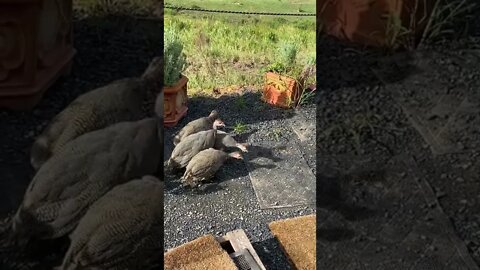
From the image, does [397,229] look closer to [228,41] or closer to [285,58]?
[285,58]

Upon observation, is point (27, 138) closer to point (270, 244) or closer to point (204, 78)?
point (270, 244)

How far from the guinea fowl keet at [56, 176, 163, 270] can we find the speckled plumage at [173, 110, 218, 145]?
5.84 feet

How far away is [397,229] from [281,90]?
5.99 feet

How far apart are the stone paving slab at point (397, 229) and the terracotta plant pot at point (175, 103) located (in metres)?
1.75

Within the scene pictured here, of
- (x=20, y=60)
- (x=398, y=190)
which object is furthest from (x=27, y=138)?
(x=398, y=190)

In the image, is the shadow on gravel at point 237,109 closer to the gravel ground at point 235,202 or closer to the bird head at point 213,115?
the gravel ground at point 235,202

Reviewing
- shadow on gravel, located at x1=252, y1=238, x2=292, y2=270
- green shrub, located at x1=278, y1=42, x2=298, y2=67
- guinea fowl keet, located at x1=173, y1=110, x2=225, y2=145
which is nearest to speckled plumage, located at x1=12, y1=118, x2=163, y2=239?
shadow on gravel, located at x1=252, y1=238, x2=292, y2=270

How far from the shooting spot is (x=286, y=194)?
270 centimetres

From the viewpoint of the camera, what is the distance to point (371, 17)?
1.33m

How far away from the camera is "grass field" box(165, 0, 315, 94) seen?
3.45 m

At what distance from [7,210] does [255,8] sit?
239cm

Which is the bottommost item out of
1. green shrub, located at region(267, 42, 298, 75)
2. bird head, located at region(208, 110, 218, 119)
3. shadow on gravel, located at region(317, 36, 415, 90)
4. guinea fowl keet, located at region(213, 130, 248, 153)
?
guinea fowl keet, located at region(213, 130, 248, 153)

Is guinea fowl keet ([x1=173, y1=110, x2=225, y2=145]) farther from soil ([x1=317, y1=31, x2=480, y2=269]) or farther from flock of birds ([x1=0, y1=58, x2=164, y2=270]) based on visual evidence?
flock of birds ([x1=0, y1=58, x2=164, y2=270])

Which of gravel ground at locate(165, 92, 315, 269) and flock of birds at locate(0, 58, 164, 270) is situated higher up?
flock of birds at locate(0, 58, 164, 270)
